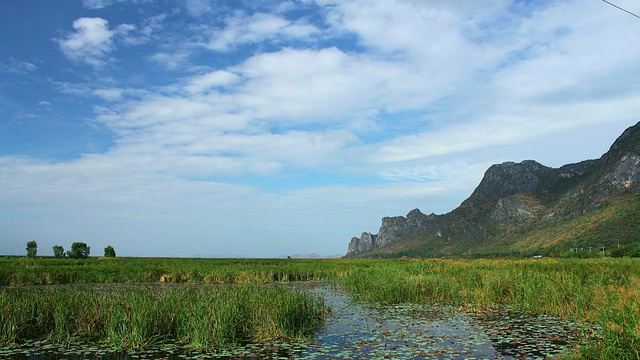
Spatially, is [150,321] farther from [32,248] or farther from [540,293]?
[32,248]

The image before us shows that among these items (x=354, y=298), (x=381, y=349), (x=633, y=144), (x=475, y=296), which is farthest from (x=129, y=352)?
(x=633, y=144)

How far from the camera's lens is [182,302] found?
44.2 ft

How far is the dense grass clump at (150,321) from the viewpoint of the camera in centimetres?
1140

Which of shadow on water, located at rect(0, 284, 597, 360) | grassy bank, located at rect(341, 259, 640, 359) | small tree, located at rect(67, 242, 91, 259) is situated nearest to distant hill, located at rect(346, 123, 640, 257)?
grassy bank, located at rect(341, 259, 640, 359)

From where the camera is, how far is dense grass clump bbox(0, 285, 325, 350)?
11.4 metres

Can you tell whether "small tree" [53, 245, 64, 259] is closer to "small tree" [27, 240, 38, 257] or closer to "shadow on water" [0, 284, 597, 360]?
"small tree" [27, 240, 38, 257]

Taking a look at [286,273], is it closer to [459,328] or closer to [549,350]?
[459,328]

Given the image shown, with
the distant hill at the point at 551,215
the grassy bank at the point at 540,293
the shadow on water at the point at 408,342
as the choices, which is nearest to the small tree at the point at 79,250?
the grassy bank at the point at 540,293

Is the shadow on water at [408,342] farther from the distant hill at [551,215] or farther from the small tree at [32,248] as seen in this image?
the small tree at [32,248]

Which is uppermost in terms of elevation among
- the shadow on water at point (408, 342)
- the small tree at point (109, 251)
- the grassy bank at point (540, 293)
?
the small tree at point (109, 251)

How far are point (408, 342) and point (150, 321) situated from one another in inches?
278

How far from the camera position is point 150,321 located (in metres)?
11.8

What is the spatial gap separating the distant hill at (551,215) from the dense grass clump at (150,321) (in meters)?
61.9

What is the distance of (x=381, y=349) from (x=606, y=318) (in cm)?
528
